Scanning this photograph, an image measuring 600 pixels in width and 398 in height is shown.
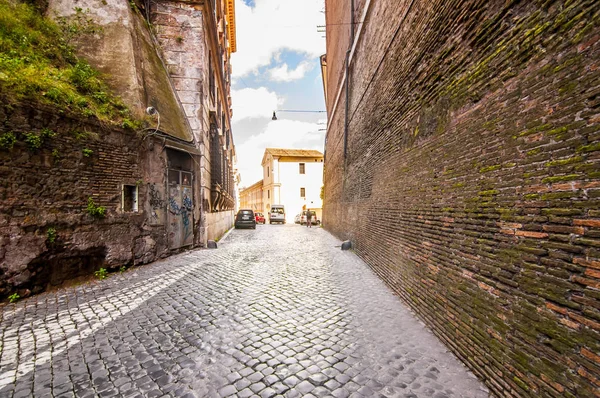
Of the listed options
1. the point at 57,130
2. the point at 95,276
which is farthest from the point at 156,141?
the point at 95,276

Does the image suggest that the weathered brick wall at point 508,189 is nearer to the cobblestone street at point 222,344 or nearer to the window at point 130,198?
the cobblestone street at point 222,344

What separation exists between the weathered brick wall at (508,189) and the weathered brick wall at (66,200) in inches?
274

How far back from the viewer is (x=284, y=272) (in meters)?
6.93

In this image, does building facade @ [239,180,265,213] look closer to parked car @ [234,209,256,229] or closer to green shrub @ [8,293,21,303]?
parked car @ [234,209,256,229]

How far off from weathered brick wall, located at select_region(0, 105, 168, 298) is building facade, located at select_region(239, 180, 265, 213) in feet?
125

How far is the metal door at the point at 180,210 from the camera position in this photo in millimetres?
8742

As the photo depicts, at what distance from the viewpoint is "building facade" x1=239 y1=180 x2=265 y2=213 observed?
157 feet

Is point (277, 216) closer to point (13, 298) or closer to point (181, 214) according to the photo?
point (181, 214)

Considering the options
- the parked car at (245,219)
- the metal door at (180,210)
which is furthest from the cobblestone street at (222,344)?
the parked car at (245,219)

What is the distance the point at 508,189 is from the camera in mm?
2436

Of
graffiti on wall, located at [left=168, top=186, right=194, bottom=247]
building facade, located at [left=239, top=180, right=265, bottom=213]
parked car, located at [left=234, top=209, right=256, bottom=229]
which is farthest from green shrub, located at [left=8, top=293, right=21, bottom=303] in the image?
building facade, located at [left=239, top=180, right=265, bottom=213]

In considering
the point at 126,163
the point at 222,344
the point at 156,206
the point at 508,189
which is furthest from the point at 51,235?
the point at 508,189

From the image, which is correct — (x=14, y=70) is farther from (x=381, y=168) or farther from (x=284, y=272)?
(x=381, y=168)

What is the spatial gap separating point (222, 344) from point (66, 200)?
5112 millimetres
